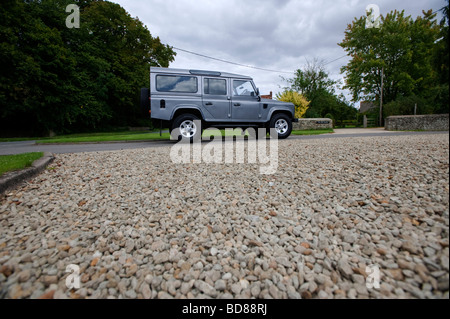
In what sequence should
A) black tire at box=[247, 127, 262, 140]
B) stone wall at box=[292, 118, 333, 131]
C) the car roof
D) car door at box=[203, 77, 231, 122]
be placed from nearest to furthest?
the car roof → car door at box=[203, 77, 231, 122] → black tire at box=[247, 127, 262, 140] → stone wall at box=[292, 118, 333, 131]

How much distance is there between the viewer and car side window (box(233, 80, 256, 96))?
730 cm

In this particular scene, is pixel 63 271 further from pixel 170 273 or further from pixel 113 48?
pixel 113 48

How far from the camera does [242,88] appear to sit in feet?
24.2

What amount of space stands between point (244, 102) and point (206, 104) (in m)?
1.34

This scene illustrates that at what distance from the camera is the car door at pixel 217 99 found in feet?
23.1

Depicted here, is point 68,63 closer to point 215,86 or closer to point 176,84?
point 176,84

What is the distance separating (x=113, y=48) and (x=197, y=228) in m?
25.5

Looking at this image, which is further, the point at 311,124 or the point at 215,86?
the point at 311,124

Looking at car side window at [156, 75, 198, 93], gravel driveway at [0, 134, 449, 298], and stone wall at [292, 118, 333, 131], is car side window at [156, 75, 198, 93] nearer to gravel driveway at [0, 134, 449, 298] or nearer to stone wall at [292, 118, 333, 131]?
gravel driveway at [0, 134, 449, 298]

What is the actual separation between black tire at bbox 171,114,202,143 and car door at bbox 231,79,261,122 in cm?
132

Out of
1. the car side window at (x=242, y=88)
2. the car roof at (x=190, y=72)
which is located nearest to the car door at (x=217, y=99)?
the car roof at (x=190, y=72)

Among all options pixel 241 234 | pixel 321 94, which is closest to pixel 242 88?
pixel 241 234

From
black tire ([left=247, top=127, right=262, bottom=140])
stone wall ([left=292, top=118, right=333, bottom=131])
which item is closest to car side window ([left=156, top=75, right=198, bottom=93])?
black tire ([left=247, top=127, right=262, bottom=140])

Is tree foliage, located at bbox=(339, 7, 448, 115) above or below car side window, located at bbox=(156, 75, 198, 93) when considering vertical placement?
above
